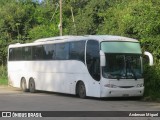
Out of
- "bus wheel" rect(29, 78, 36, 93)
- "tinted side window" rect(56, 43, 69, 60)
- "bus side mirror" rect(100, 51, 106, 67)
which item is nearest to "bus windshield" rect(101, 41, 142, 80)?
"bus side mirror" rect(100, 51, 106, 67)

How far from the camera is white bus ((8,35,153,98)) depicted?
22.6 m

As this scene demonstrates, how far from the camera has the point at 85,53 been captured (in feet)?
78.2

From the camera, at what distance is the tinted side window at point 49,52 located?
27.5 metres

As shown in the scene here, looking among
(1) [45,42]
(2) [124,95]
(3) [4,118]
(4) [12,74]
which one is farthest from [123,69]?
(4) [12,74]

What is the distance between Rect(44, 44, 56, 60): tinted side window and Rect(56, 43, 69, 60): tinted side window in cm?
53

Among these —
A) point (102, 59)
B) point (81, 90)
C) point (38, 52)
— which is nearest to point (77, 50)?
point (81, 90)

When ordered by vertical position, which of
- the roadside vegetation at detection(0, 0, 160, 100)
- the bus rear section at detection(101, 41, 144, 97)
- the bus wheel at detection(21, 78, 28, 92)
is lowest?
the bus wheel at detection(21, 78, 28, 92)

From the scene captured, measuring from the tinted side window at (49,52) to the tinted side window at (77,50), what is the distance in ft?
7.37

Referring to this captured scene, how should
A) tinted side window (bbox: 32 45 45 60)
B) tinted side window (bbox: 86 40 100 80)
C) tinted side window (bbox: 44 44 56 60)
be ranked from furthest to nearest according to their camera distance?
1. tinted side window (bbox: 32 45 45 60)
2. tinted side window (bbox: 44 44 56 60)
3. tinted side window (bbox: 86 40 100 80)

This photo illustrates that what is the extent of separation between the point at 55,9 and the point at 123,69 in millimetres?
31514

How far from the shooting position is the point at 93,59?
23312 mm

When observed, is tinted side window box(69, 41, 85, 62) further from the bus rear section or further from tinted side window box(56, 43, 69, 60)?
the bus rear section

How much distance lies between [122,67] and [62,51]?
4630mm

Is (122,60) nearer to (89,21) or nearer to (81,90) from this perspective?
(81,90)
